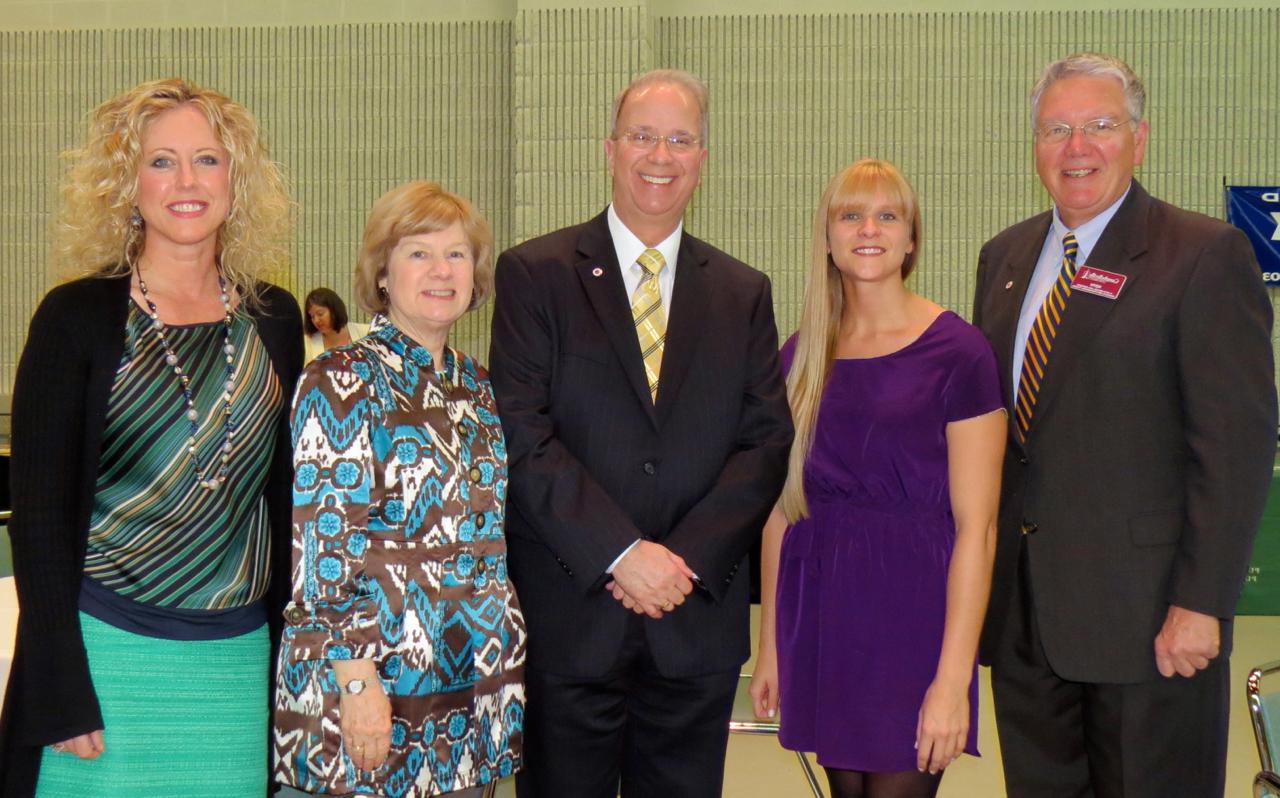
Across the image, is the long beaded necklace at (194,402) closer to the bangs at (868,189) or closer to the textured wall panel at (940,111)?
the bangs at (868,189)

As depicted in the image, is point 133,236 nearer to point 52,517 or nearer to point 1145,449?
point 52,517

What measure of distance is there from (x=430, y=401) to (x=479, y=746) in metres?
0.65

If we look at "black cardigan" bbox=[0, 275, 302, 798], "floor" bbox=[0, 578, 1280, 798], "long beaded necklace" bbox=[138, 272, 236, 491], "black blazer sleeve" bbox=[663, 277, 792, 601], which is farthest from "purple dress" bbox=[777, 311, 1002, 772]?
"floor" bbox=[0, 578, 1280, 798]

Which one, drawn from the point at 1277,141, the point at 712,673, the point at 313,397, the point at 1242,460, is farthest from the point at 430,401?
the point at 1277,141

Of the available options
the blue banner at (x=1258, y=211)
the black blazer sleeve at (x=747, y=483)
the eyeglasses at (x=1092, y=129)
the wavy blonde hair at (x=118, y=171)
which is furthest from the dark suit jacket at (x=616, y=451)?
the blue banner at (x=1258, y=211)

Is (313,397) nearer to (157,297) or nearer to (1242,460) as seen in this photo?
(157,297)

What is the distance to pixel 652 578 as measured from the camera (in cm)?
235

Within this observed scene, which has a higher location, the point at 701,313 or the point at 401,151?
the point at 401,151

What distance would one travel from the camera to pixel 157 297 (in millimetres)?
2166

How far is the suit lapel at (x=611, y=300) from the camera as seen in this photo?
2.49 metres

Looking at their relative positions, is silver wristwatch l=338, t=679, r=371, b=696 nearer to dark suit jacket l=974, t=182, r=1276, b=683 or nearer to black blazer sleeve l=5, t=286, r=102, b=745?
black blazer sleeve l=5, t=286, r=102, b=745

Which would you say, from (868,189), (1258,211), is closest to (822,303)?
(868,189)

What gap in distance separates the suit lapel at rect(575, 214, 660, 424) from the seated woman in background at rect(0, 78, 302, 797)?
634 millimetres

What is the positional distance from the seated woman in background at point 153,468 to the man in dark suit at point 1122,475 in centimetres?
160
